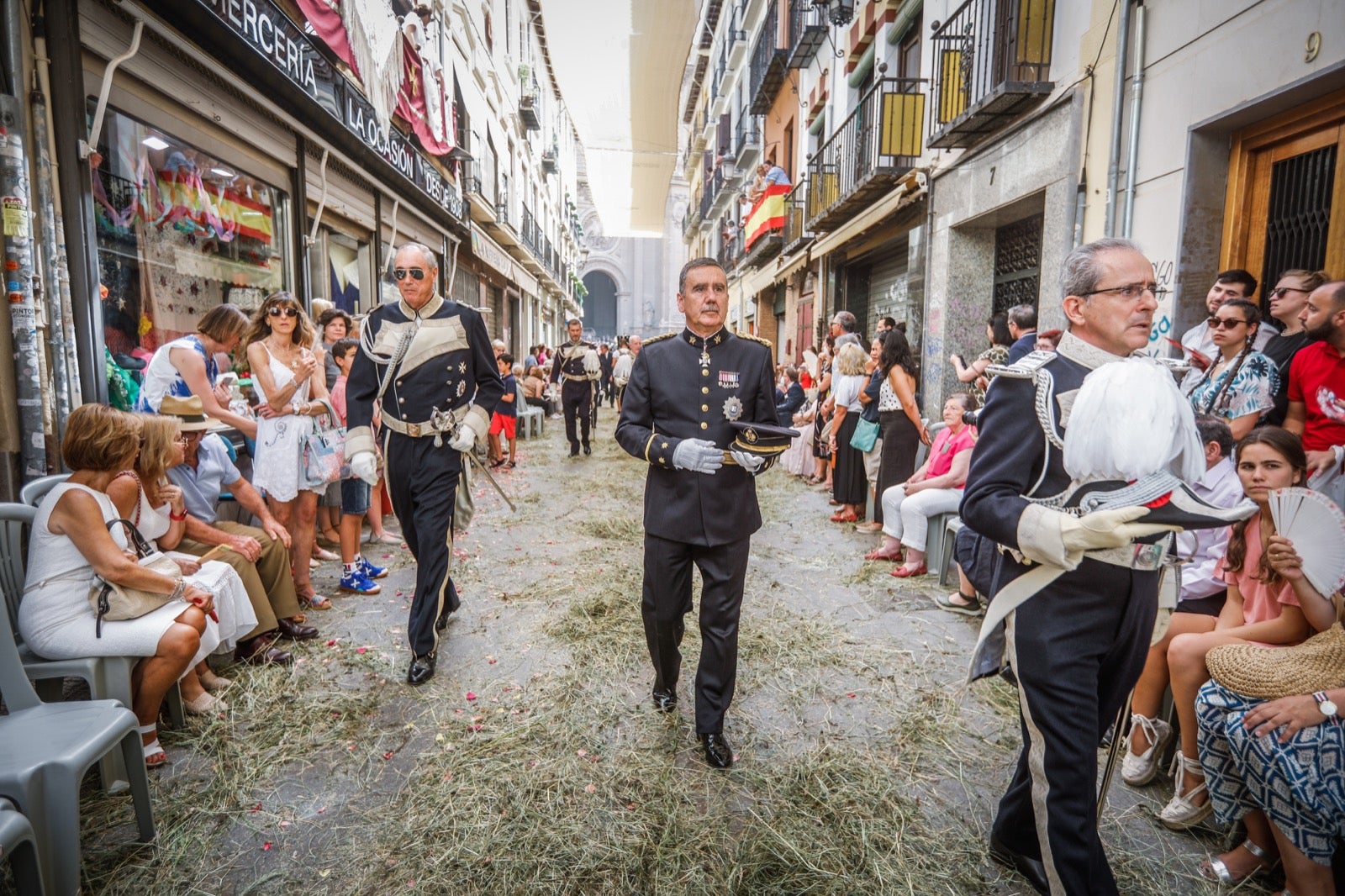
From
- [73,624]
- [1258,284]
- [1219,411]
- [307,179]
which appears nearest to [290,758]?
[73,624]

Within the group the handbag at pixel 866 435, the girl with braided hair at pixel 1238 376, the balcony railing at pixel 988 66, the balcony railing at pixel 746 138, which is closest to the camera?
the girl with braided hair at pixel 1238 376

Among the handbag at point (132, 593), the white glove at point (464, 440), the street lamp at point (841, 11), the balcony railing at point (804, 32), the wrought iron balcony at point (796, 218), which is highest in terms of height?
the balcony railing at point (804, 32)

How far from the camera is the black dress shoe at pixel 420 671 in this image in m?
3.65

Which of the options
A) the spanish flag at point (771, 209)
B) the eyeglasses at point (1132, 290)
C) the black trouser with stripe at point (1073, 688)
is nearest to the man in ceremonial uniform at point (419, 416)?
the black trouser with stripe at point (1073, 688)

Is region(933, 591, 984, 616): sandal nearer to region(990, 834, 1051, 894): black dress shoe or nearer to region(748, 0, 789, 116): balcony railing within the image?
region(990, 834, 1051, 894): black dress shoe

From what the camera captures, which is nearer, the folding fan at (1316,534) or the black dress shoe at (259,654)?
the folding fan at (1316,534)

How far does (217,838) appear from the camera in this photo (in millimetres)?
2475

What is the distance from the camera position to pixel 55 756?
2.06m

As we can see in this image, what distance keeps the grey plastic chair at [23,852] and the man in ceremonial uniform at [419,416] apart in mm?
1820

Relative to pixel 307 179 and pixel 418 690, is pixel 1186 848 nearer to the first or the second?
pixel 418 690

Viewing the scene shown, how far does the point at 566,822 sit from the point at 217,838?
3.97 ft

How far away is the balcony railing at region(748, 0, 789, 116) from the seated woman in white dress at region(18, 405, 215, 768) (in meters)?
17.6

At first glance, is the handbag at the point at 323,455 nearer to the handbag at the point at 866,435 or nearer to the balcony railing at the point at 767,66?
the handbag at the point at 866,435

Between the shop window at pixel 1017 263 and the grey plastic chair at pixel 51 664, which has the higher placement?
the shop window at pixel 1017 263
